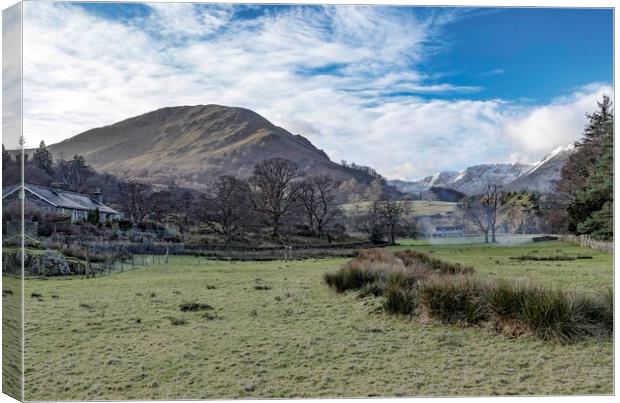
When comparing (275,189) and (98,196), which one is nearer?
(98,196)

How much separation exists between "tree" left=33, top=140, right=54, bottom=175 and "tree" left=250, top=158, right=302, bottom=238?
2234 millimetres

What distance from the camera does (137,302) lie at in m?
6.83

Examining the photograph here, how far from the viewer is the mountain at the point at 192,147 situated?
21.6 ft

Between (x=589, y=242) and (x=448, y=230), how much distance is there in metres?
1.73

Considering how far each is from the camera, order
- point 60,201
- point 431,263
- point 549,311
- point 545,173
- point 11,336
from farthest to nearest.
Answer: point 545,173
point 431,263
point 60,201
point 549,311
point 11,336

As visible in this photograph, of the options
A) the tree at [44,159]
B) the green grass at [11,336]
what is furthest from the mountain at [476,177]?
the green grass at [11,336]

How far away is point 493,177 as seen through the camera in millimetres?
6945

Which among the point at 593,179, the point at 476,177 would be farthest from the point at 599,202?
the point at 476,177

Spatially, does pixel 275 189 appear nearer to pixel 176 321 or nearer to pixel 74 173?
pixel 176 321

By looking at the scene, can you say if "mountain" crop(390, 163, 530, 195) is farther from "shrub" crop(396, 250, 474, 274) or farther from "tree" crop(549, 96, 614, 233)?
"shrub" crop(396, 250, 474, 274)

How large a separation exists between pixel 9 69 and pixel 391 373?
A: 5158 millimetres

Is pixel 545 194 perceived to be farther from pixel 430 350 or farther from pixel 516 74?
pixel 430 350

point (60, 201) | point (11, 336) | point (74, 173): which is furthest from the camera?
point (74, 173)

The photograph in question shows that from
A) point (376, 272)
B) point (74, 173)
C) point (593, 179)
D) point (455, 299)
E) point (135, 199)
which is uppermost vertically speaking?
point (74, 173)
